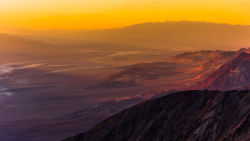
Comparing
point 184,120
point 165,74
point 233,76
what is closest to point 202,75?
point 165,74

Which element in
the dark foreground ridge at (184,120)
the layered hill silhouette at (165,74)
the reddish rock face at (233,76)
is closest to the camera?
the dark foreground ridge at (184,120)

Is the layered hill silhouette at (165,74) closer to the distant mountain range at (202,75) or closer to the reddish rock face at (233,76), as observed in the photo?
the distant mountain range at (202,75)

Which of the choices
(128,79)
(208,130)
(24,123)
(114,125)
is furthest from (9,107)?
(208,130)

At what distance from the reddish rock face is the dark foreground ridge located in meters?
79.8

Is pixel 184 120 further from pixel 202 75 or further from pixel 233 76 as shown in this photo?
pixel 202 75

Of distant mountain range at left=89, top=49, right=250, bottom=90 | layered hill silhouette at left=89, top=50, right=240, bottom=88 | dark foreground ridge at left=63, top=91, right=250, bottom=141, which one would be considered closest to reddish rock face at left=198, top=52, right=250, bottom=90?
distant mountain range at left=89, top=49, right=250, bottom=90

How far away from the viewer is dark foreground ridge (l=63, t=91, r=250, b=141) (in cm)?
2566

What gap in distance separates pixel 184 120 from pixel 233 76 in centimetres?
8945

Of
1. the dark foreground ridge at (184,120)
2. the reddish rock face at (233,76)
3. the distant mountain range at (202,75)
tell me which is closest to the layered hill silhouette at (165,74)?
the distant mountain range at (202,75)

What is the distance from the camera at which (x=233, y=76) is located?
115 meters

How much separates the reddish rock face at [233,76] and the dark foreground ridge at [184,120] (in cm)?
7985

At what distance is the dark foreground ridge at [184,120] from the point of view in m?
25.7

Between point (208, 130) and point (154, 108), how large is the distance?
343 inches

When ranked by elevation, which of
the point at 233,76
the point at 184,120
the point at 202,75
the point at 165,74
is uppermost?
the point at 184,120
